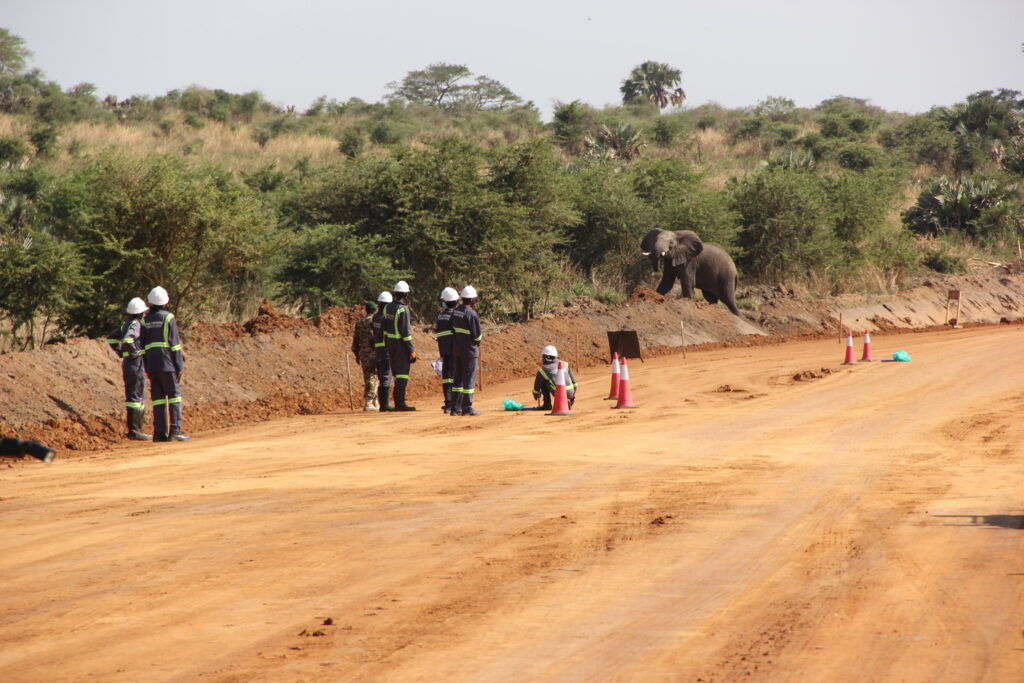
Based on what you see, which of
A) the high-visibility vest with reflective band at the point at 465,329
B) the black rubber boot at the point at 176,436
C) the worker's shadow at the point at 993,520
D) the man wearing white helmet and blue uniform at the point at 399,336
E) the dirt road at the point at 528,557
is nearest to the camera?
the dirt road at the point at 528,557

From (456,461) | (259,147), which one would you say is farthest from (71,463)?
(259,147)

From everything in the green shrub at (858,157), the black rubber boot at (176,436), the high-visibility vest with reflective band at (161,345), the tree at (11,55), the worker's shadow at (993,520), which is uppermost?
the tree at (11,55)

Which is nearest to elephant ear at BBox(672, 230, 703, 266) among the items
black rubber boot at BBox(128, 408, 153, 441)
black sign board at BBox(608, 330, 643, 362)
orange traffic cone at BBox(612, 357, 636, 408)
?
black sign board at BBox(608, 330, 643, 362)

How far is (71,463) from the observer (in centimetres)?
1314

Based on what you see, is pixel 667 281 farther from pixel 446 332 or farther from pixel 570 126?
pixel 570 126

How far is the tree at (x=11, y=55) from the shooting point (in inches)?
2382

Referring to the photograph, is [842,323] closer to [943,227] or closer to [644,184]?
[644,184]

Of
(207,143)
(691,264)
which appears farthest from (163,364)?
(207,143)

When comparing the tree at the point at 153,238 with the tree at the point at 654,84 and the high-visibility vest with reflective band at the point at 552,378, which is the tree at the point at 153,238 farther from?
the tree at the point at 654,84

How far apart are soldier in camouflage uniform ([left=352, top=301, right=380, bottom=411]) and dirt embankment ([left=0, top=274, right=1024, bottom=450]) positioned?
1092mm

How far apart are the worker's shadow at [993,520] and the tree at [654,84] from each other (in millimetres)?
87144

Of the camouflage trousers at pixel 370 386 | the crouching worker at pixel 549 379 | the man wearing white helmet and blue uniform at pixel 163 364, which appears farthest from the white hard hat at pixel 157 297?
the crouching worker at pixel 549 379

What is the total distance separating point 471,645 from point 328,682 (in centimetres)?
86

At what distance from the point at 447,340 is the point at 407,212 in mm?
9501
